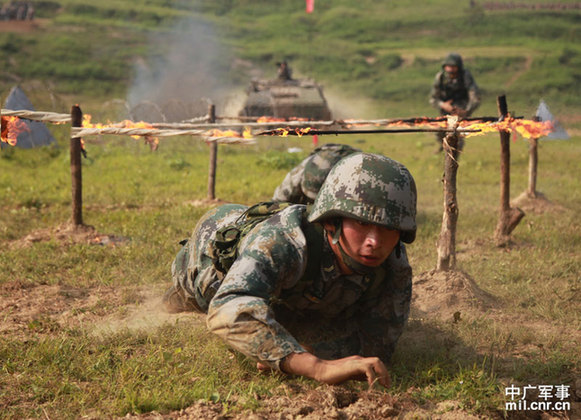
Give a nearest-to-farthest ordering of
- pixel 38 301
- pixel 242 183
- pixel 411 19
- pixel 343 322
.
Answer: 1. pixel 343 322
2. pixel 38 301
3. pixel 242 183
4. pixel 411 19

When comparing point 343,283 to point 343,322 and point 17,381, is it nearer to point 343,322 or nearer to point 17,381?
point 343,322

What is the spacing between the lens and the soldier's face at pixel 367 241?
3752mm

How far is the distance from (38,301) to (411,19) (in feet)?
129

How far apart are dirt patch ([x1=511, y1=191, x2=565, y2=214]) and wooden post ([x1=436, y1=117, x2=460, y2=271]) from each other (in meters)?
4.51

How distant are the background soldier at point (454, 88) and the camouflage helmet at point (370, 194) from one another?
33.3ft

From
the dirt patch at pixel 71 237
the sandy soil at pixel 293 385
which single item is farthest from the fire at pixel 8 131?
the sandy soil at pixel 293 385

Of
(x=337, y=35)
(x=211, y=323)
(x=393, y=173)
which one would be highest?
(x=337, y=35)

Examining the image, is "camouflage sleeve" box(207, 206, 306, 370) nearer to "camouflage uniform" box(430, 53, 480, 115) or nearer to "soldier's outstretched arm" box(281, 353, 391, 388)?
"soldier's outstretched arm" box(281, 353, 391, 388)

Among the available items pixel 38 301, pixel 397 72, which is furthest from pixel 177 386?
pixel 397 72

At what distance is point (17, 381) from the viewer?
4.07m

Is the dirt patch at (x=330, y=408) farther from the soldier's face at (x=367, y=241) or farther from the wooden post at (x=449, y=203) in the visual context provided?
the wooden post at (x=449, y=203)

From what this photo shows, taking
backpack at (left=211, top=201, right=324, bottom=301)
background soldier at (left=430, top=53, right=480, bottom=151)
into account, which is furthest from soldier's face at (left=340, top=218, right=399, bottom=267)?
background soldier at (left=430, top=53, right=480, bottom=151)

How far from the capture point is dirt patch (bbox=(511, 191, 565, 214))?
1029 cm

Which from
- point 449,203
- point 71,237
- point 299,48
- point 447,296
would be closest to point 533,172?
point 449,203
